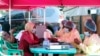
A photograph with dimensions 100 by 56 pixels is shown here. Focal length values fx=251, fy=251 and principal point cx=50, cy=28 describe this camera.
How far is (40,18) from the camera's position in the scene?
31.3 ft

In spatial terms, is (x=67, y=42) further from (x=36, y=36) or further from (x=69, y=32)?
(x=36, y=36)

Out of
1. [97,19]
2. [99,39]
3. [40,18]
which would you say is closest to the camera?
[99,39]

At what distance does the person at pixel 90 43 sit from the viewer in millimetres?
5082

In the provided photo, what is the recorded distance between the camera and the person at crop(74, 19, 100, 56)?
5082mm

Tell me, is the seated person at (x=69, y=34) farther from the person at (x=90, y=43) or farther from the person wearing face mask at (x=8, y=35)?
the person wearing face mask at (x=8, y=35)

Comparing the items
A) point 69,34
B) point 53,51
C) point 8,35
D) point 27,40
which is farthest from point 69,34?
point 8,35

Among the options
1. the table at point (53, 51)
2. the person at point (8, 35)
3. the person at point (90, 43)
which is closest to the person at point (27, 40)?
the table at point (53, 51)

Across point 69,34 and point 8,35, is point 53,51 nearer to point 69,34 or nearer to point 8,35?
point 69,34

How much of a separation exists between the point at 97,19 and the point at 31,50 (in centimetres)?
444

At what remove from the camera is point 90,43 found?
5.29 meters

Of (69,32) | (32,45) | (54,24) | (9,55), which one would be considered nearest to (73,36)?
(69,32)

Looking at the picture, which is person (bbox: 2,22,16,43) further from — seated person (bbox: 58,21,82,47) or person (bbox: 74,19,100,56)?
person (bbox: 74,19,100,56)

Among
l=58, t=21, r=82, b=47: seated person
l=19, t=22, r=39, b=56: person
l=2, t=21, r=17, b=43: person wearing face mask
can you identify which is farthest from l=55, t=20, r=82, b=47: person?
l=2, t=21, r=17, b=43: person wearing face mask

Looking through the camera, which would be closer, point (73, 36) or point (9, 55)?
point (9, 55)
